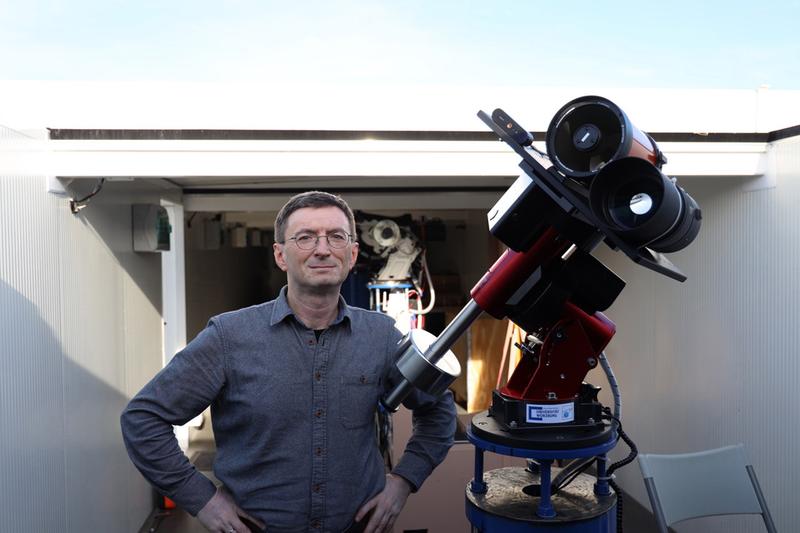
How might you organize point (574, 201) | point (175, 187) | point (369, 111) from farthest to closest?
point (175, 187)
point (369, 111)
point (574, 201)

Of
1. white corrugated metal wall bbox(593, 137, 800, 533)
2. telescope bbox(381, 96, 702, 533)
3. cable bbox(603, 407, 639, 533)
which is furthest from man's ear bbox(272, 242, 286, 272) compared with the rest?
white corrugated metal wall bbox(593, 137, 800, 533)

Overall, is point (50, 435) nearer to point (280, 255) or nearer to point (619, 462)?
point (280, 255)

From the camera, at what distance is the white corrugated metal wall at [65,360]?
2209 millimetres

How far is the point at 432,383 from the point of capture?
4.60 feet

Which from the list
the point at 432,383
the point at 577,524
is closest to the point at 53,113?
the point at 432,383

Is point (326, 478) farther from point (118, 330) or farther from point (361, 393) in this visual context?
point (118, 330)

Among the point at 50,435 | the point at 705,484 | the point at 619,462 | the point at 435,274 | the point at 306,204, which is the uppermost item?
the point at 306,204

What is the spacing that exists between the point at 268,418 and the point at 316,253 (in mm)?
390

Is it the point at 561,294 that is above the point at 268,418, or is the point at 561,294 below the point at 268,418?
above

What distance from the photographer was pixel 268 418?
147 centimetres

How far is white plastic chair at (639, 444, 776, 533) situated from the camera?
2.19 metres

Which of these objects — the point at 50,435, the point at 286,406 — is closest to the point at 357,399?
the point at 286,406

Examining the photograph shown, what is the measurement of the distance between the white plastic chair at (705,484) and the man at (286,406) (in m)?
1.11

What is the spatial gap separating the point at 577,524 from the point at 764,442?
1.71 m
